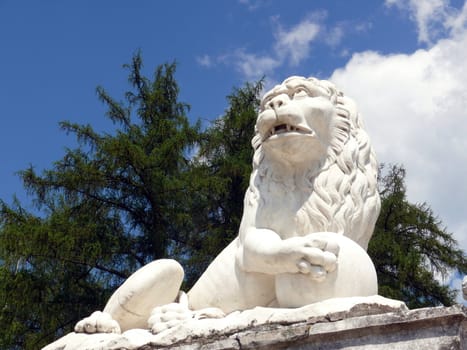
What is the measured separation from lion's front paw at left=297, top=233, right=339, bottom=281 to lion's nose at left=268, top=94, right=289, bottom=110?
93cm

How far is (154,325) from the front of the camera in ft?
14.2

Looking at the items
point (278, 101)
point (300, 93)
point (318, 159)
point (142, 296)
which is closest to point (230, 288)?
point (142, 296)

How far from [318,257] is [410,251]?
28.8 feet

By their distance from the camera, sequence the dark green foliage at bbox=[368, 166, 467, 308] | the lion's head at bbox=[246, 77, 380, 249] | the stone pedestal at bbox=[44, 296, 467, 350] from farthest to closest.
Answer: the dark green foliage at bbox=[368, 166, 467, 308] → the lion's head at bbox=[246, 77, 380, 249] → the stone pedestal at bbox=[44, 296, 467, 350]

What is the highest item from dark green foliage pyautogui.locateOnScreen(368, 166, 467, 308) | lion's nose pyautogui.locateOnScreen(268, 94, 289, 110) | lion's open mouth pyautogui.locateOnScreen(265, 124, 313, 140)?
dark green foliage pyautogui.locateOnScreen(368, 166, 467, 308)

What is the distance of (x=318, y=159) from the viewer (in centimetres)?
469

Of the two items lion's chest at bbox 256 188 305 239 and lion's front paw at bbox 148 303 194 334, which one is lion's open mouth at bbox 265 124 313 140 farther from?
lion's front paw at bbox 148 303 194 334

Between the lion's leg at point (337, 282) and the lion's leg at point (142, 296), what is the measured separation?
0.78m

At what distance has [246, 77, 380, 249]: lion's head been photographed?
452cm

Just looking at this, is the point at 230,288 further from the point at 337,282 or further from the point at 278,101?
the point at 278,101

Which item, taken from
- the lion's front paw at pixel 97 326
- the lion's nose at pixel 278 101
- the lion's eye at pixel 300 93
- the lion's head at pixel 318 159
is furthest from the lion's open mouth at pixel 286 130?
the lion's front paw at pixel 97 326

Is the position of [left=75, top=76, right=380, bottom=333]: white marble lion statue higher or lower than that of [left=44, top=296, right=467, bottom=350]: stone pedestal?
higher

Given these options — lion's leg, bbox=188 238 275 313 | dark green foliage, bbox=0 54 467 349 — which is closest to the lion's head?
lion's leg, bbox=188 238 275 313

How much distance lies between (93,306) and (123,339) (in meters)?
8.28
